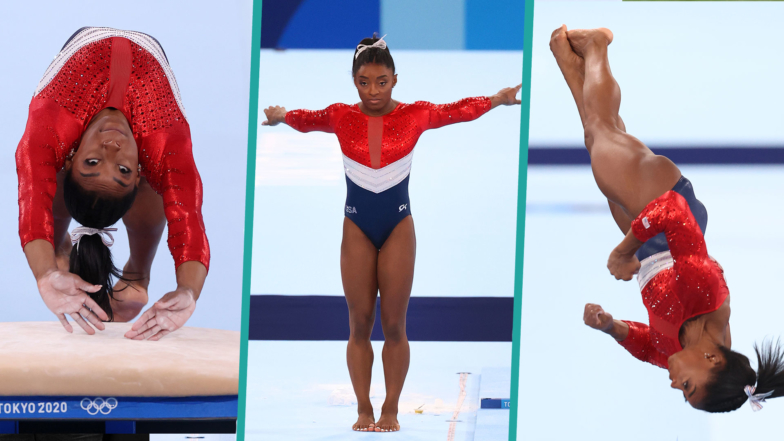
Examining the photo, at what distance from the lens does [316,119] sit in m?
3.05

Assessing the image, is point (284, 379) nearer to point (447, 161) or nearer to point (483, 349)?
point (483, 349)

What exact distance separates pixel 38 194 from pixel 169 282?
58 cm

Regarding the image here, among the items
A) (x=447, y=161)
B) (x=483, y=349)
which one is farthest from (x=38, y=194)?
(x=483, y=349)

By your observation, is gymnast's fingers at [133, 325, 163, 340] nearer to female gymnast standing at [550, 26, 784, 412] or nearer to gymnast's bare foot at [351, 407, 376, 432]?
gymnast's bare foot at [351, 407, 376, 432]

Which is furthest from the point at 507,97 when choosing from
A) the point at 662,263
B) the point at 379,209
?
the point at 662,263

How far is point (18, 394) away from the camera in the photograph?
270 centimetres

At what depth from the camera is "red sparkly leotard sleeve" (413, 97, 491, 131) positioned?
3.03 meters

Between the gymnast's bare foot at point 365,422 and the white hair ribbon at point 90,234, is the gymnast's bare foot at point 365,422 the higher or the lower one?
the lower one

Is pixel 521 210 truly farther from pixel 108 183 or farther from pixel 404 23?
pixel 108 183

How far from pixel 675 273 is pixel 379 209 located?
1122mm

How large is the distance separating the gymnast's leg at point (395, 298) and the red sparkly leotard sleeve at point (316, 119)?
19.4 inches

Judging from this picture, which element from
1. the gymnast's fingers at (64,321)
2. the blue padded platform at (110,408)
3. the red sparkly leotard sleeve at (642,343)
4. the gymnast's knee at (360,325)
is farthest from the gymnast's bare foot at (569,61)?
the gymnast's fingers at (64,321)

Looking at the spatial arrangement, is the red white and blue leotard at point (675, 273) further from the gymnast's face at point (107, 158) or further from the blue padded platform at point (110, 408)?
the gymnast's face at point (107, 158)

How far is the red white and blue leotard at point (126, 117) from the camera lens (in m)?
2.79
